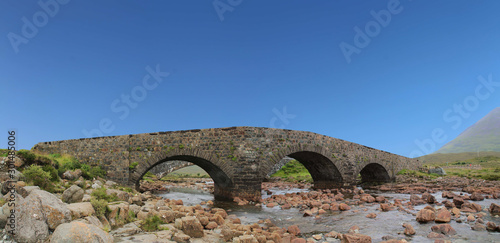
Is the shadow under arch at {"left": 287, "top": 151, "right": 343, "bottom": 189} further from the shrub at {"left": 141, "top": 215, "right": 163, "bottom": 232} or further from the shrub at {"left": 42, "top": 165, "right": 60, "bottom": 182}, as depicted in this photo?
the shrub at {"left": 42, "top": 165, "right": 60, "bottom": 182}

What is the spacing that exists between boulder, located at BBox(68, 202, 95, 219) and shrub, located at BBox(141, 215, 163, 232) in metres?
1.31

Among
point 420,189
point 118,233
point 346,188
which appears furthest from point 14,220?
point 420,189

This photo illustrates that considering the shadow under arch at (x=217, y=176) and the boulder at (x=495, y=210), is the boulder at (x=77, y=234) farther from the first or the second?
the boulder at (x=495, y=210)

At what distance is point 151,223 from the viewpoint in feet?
23.5

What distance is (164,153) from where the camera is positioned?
1462cm

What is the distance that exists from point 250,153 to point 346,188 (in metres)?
9.17

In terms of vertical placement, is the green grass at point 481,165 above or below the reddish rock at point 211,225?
above

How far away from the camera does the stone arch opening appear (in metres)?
26.4

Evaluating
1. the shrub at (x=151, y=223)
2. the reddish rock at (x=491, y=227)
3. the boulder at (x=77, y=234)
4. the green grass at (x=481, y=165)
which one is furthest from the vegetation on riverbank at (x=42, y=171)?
the green grass at (x=481, y=165)

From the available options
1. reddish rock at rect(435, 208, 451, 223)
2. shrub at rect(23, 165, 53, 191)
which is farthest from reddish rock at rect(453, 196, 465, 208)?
shrub at rect(23, 165, 53, 191)

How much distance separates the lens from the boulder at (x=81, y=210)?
18.8 feet

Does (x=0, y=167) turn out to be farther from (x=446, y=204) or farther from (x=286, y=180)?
(x=286, y=180)

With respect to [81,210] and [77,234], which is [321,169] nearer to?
[81,210]

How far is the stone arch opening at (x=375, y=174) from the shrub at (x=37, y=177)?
24.6m
